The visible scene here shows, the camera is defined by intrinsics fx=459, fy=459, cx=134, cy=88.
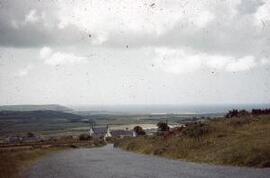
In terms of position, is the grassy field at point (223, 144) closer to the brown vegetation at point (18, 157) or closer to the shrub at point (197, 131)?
the shrub at point (197, 131)

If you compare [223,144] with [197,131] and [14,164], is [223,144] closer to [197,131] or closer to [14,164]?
[197,131]

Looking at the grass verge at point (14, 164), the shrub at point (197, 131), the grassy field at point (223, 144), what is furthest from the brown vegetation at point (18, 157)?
the shrub at point (197, 131)

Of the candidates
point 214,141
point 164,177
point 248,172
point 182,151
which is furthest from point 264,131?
point 164,177

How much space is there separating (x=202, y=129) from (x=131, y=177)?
39362 mm

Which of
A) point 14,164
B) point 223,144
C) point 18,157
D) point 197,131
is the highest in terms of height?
point 197,131

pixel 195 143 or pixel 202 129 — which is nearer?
pixel 195 143

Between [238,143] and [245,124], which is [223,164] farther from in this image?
[245,124]

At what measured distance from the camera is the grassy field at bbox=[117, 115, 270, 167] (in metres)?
54.5

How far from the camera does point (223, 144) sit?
6619 cm

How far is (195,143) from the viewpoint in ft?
242

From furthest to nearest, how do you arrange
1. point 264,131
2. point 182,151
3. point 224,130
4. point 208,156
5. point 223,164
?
point 224,130 < point 182,151 < point 264,131 < point 208,156 < point 223,164

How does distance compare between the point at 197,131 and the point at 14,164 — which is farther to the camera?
the point at 197,131

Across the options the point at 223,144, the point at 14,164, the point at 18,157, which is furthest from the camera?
the point at 18,157

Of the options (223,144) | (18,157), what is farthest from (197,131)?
(18,157)
